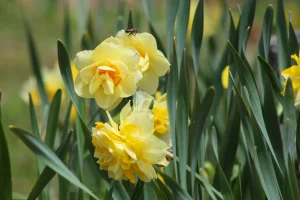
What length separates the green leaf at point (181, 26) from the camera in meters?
1.14

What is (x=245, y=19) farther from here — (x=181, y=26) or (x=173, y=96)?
(x=173, y=96)

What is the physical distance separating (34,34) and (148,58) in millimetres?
3805

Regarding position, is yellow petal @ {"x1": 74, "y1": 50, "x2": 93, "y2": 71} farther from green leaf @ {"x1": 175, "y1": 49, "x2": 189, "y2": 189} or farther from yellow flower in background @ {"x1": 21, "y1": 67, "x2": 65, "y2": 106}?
yellow flower in background @ {"x1": 21, "y1": 67, "x2": 65, "y2": 106}

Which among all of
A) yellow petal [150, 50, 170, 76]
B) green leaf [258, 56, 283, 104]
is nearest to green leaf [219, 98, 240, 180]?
green leaf [258, 56, 283, 104]

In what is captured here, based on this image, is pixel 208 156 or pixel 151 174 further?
pixel 208 156

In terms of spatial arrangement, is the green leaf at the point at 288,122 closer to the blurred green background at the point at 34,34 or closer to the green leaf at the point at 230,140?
the green leaf at the point at 230,140

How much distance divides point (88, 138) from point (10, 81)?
115 inches

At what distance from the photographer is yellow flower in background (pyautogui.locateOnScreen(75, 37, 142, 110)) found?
1032mm

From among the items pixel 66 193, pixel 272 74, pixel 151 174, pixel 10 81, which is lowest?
pixel 10 81

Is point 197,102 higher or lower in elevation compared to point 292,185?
higher

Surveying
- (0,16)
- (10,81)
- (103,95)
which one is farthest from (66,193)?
(0,16)

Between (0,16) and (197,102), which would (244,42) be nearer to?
(197,102)

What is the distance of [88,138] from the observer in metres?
1.11

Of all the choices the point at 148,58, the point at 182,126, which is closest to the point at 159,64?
the point at 148,58
